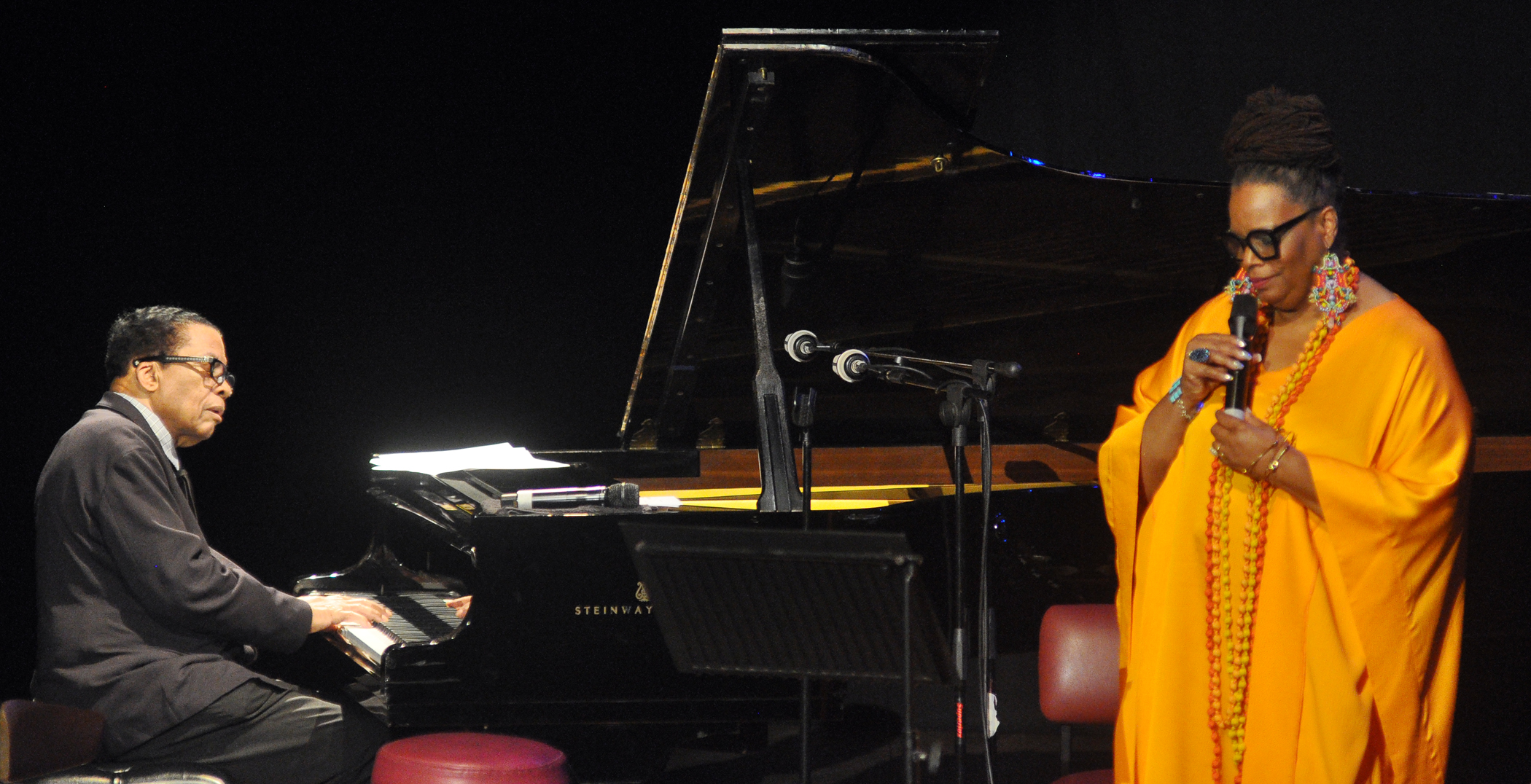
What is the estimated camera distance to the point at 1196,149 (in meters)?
5.70

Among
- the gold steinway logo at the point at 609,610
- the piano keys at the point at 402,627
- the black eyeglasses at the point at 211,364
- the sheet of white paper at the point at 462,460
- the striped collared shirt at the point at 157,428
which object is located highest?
the black eyeglasses at the point at 211,364

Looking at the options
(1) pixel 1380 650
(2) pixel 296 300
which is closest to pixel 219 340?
(2) pixel 296 300

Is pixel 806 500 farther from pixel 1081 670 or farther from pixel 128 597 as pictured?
pixel 128 597

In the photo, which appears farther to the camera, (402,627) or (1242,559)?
(402,627)

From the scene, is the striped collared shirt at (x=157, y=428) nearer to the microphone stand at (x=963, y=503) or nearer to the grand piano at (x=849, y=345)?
the grand piano at (x=849, y=345)

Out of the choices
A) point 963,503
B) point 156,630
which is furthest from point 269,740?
point 963,503

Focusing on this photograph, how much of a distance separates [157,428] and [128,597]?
441 millimetres

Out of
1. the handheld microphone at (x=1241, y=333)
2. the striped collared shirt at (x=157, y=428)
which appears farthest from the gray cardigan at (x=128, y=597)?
the handheld microphone at (x=1241, y=333)

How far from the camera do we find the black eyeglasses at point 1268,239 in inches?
72.7

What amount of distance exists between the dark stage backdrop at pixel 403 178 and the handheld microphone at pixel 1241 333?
2489mm

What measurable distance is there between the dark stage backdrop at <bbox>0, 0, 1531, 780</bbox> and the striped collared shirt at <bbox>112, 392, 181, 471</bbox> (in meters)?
1.16

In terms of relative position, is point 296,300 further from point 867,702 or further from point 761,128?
point 867,702

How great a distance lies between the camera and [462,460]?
3.78 m

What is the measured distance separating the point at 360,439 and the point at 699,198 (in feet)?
6.53
